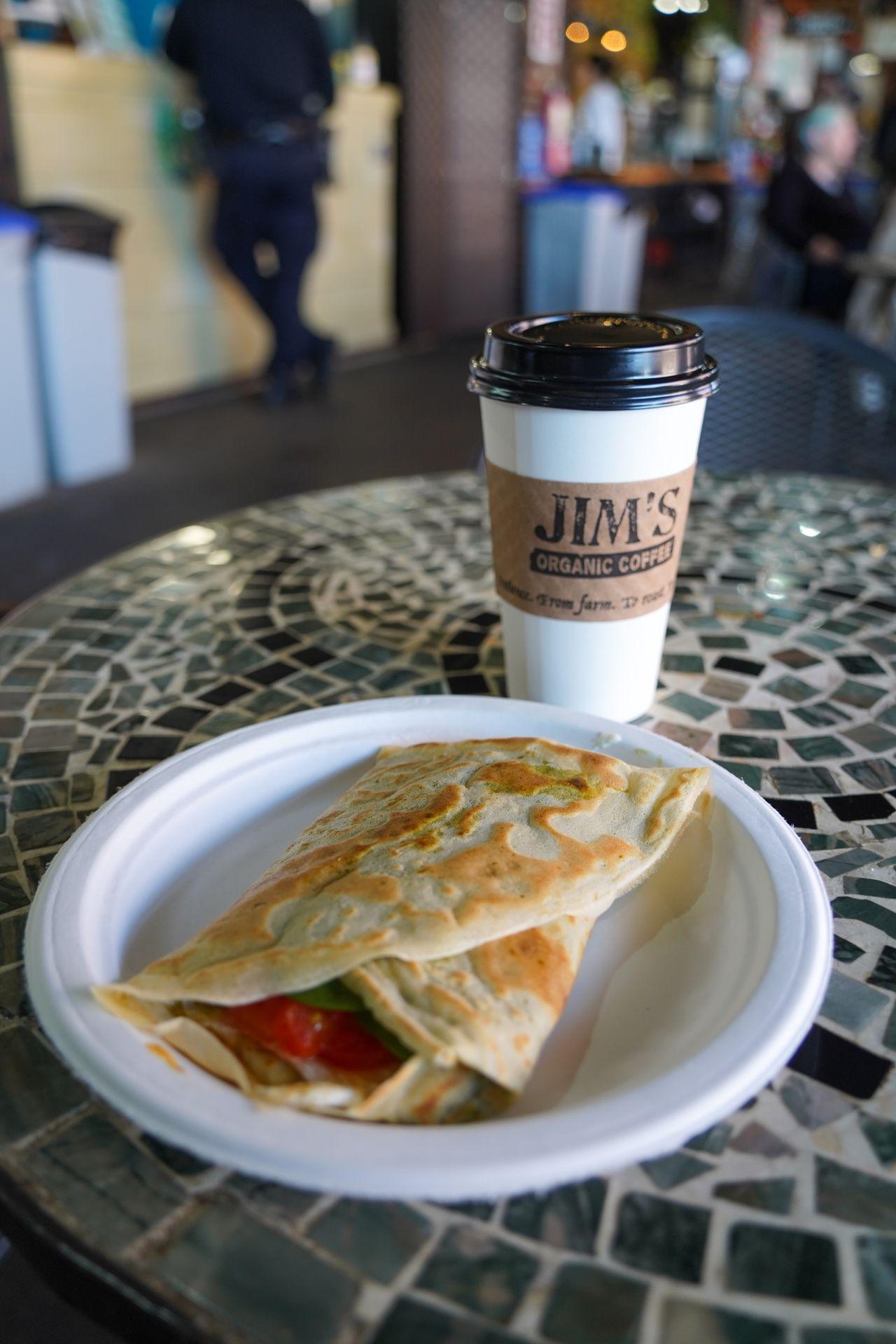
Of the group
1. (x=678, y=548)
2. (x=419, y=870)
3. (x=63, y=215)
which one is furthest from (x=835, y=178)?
(x=419, y=870)

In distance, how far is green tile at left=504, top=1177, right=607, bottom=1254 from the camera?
0.41 meters

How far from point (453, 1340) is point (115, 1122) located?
177mm

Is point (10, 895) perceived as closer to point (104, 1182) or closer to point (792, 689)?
point (104, 1182)

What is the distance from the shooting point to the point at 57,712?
0.87 m

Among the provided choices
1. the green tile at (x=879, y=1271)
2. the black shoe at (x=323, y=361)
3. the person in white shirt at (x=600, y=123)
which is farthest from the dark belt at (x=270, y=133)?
the green tile at (x=879, y=1271)

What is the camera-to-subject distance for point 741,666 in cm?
96

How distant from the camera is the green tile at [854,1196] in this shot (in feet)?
1.40

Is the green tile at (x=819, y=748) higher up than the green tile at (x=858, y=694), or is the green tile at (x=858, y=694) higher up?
the green tile at (x=819, y=748)

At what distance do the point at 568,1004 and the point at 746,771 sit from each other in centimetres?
29

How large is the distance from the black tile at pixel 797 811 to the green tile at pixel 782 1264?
1.05 ft

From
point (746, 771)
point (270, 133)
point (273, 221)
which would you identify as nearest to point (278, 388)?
point (273, 221)

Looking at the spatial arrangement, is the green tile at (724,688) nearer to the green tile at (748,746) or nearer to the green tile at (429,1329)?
the green tile at (748,746)

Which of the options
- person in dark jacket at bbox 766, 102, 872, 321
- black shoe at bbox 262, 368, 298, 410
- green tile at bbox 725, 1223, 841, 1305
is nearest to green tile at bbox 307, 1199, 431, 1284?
green tile at bbox 725, 1223, 841, 1305

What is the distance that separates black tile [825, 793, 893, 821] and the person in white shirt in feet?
26.7
